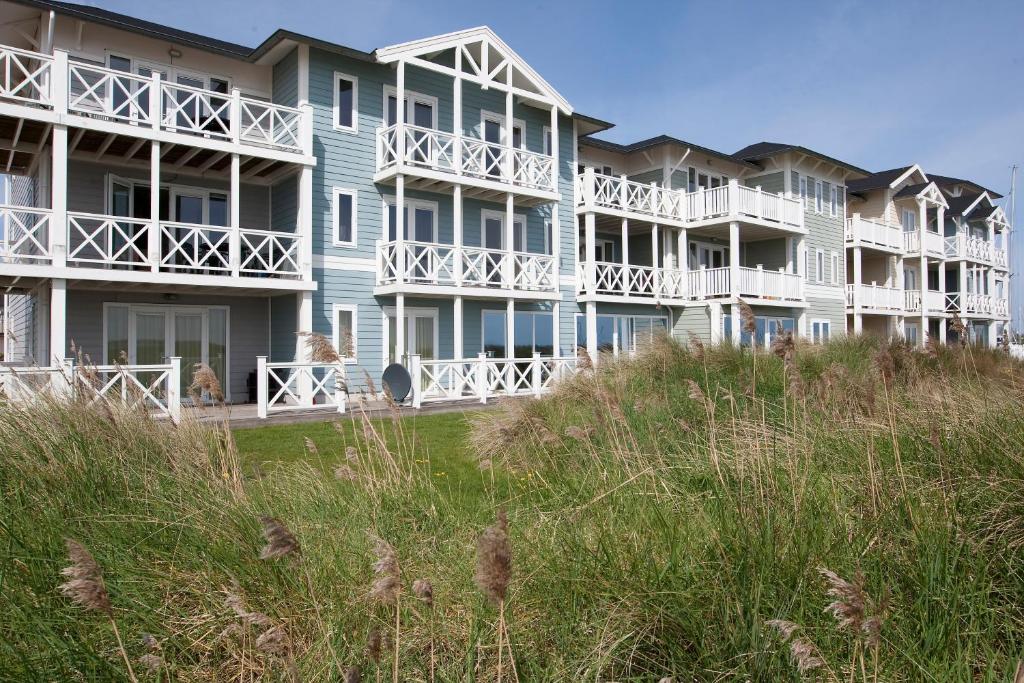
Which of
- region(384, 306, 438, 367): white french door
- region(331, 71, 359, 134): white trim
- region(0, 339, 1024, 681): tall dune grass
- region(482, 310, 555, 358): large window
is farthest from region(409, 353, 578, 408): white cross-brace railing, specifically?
region(0, 339, 1024, 681): tall dune grass

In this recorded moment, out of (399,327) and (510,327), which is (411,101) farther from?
(510,327)

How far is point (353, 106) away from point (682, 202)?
12410 millimetres

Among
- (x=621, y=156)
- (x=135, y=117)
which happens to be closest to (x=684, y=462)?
(x=135, y=117)

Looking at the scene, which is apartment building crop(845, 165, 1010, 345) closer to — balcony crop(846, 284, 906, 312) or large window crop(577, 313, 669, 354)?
balcony crop(846, 284, 906, 312)

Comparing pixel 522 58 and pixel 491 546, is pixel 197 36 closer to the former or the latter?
pixel 522 58

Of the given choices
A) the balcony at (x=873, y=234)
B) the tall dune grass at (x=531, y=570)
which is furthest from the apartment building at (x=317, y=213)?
the balcony at (x=873, y=234)

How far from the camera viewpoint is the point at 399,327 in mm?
17406

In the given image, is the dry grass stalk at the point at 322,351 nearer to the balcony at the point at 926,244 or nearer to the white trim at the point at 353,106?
the white trim at the point at 353,106

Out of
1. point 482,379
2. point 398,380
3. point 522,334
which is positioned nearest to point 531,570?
point 398,380

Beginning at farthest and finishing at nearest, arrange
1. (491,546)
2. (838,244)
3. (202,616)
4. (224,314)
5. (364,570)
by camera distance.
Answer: (838,244), (224,314), (364,570), (202,616), (491,546)

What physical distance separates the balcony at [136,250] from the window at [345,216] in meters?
1.27

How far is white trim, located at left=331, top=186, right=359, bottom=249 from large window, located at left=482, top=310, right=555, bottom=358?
460 cm

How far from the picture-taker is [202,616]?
2.78m

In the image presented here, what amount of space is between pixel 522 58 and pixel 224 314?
436 inches
